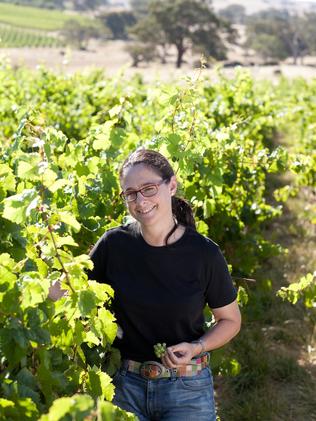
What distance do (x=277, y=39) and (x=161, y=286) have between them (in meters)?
66.4

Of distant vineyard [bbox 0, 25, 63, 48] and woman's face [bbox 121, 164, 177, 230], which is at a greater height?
woman's face [bbox 121, 164, 177, 230]

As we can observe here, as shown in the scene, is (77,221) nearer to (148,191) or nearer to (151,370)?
(148,191)

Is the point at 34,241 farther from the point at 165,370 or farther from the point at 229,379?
the point at 229,379

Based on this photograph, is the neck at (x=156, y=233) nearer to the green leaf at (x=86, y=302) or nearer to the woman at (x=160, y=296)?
the woman at (x=160, y=296)

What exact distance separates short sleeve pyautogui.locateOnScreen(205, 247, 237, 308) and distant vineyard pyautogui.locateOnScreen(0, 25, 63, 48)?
259 feet

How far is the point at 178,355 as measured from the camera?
245 centimetres

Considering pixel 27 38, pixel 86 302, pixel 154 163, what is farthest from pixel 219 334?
pixel 27 38

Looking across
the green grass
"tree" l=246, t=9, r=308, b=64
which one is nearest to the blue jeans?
"tree" l=246, t=9, r=308, b=64

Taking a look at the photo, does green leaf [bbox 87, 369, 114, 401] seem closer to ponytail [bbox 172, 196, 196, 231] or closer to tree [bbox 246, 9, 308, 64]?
ponytail [bbox 172, 196, 196, 231]

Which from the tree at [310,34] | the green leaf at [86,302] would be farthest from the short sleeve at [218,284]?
the tree at [310,34]

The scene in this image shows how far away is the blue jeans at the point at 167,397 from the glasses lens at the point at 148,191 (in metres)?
0.67

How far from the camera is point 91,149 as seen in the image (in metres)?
3.82

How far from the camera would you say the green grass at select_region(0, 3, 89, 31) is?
9394cm

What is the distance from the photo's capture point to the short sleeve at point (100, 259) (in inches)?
104
